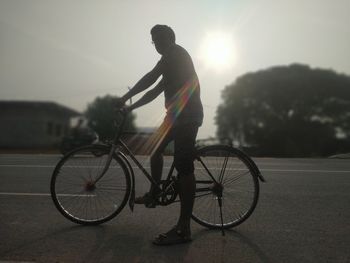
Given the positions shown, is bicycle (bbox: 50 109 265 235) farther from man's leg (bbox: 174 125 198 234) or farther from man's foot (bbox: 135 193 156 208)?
man's leg (bbox: 174 125 198 234)

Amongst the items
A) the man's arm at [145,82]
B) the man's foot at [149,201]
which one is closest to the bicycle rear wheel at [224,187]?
the man's foot at [149,201]

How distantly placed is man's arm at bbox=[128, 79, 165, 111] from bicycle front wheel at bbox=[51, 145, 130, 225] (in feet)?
2.10

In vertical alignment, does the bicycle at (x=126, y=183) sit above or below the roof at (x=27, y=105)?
below

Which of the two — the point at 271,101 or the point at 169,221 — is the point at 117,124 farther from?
the point at 271,101

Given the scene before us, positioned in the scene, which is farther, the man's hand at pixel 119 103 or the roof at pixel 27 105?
the roof at pixel 27 105

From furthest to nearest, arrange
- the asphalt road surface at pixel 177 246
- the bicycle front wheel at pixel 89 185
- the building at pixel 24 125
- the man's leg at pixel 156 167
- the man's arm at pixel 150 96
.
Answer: the building at pixel 24 125
the bicycle front wheel at pixel 89 185
the man's leg at pixel 156 167
the man's arm at pixel 150 96
the asphalt road surface at pixel 177 246

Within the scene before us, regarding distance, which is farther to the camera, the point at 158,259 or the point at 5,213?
the point at 5,213

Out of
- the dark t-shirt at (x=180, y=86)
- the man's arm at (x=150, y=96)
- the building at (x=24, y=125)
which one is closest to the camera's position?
the dark t-shirt at (x=180, y=86)

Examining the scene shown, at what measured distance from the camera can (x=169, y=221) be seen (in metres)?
5.29

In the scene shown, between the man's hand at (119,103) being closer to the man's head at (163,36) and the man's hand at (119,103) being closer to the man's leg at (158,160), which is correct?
the man's leg at (158,160)

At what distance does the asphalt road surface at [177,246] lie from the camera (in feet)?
13.0

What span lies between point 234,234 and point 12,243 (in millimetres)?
2151

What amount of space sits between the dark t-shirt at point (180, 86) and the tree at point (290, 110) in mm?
49982

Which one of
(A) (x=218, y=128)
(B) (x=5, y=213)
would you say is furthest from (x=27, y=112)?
(B) (x=5, y=213)
